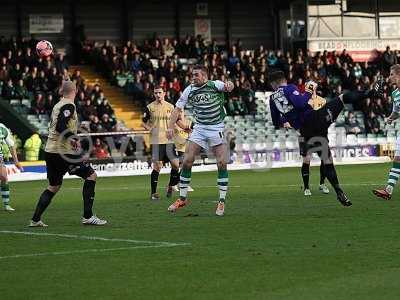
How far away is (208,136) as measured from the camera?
17.3m

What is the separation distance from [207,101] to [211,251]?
534cm

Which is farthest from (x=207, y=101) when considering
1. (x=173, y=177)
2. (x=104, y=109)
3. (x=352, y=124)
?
(x=352, y=124)

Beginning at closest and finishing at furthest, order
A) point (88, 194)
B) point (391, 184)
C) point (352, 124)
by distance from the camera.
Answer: point (88, 194)
point (391, 184)
point (352, 124)

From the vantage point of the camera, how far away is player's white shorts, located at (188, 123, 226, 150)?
682 inches

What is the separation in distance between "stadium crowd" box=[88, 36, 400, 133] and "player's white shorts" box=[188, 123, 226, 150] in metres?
22.8

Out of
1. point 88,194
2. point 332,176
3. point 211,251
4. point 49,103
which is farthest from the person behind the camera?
point 49,103

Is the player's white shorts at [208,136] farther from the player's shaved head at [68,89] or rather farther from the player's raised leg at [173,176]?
the player's raised leg at [173,176]

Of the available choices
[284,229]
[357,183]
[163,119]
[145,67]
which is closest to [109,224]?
[284,229]

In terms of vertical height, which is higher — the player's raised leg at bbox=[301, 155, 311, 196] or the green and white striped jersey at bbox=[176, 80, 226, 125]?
the green and white striped jersey at bbox=[176, 80, 226, 125]

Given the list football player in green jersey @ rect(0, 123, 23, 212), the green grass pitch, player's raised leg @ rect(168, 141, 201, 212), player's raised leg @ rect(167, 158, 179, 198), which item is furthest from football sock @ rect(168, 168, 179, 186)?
player's raised leg @ rect(168, 141, 201, 212)

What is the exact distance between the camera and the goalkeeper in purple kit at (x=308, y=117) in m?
18.1

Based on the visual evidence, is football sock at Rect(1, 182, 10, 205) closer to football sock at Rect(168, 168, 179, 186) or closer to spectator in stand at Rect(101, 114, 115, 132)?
football sock at Rect(168, 168, 179, 186)

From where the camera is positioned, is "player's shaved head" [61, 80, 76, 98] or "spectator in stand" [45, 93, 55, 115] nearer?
"player's shaved head" [61, 80, 76, 98]

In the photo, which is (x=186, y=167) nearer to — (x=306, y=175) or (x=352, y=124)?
(x=306, y=175)
